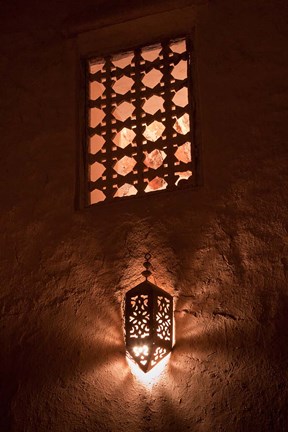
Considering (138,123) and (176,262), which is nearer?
(176,262)

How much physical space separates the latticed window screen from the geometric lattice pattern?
0.95 metres

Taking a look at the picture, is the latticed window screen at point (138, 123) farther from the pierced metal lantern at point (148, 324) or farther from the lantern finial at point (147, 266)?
the pierced metal lantern at point (148, 324)

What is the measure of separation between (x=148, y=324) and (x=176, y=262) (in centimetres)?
55

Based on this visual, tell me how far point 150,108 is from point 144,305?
278 centimetres

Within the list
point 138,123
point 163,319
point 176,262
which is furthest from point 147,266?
point 138,123

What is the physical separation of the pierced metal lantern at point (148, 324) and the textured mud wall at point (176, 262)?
0.41 ft

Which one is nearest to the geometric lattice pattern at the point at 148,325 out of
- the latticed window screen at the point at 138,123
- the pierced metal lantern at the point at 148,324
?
the pierced metal lantern at the point at 148,324

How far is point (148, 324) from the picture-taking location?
4199 mm

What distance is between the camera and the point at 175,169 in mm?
5016

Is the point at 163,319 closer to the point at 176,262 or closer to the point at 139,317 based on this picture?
the point at 139,317

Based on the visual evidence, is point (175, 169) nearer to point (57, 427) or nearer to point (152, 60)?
point (152, 60)

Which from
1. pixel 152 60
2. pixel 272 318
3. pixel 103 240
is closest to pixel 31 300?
pixel 103 240

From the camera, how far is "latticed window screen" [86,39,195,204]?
511 centimetres

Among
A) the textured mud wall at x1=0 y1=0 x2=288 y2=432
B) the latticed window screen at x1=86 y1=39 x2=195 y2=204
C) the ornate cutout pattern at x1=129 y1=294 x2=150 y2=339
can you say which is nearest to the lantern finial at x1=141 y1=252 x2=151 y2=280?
the textured mud wall at x1=0 y1=0 x2=288 y2=432
